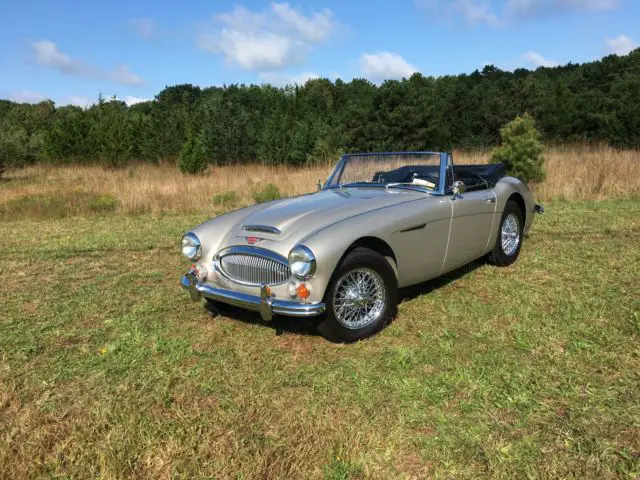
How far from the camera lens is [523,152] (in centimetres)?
1257

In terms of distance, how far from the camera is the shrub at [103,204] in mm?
11016

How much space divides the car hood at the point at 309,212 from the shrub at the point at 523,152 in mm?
9233

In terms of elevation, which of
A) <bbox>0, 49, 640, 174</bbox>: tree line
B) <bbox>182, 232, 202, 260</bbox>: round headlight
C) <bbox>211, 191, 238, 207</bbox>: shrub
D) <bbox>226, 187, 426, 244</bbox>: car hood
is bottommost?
<bbox>211, 191, 238, 207</bbox>: shrub

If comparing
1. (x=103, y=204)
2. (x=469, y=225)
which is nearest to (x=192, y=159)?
(x=103, y=204)

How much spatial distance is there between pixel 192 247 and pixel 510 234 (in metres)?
3.57

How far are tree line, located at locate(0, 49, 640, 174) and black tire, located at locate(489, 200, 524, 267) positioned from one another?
47.2 ft

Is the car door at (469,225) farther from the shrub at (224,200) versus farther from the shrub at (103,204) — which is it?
the shrub at (103,204)

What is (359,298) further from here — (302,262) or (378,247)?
(302,262)

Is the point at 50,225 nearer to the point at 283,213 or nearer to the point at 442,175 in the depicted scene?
the point at 283,213

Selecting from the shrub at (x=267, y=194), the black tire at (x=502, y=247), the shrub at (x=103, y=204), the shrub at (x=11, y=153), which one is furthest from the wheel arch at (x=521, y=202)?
the shrub at (x=11, y=153)

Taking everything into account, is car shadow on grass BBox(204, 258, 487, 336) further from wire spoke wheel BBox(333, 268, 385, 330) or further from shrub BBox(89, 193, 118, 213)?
shrub BBox(89, 193, 118, 213)

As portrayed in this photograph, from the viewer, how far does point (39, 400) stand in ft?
9.46

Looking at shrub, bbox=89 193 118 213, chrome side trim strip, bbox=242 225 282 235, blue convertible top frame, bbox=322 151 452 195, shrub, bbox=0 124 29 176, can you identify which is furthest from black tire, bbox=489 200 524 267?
shrub, bbox=0 124 29 176

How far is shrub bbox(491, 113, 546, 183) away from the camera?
12.5 metres
